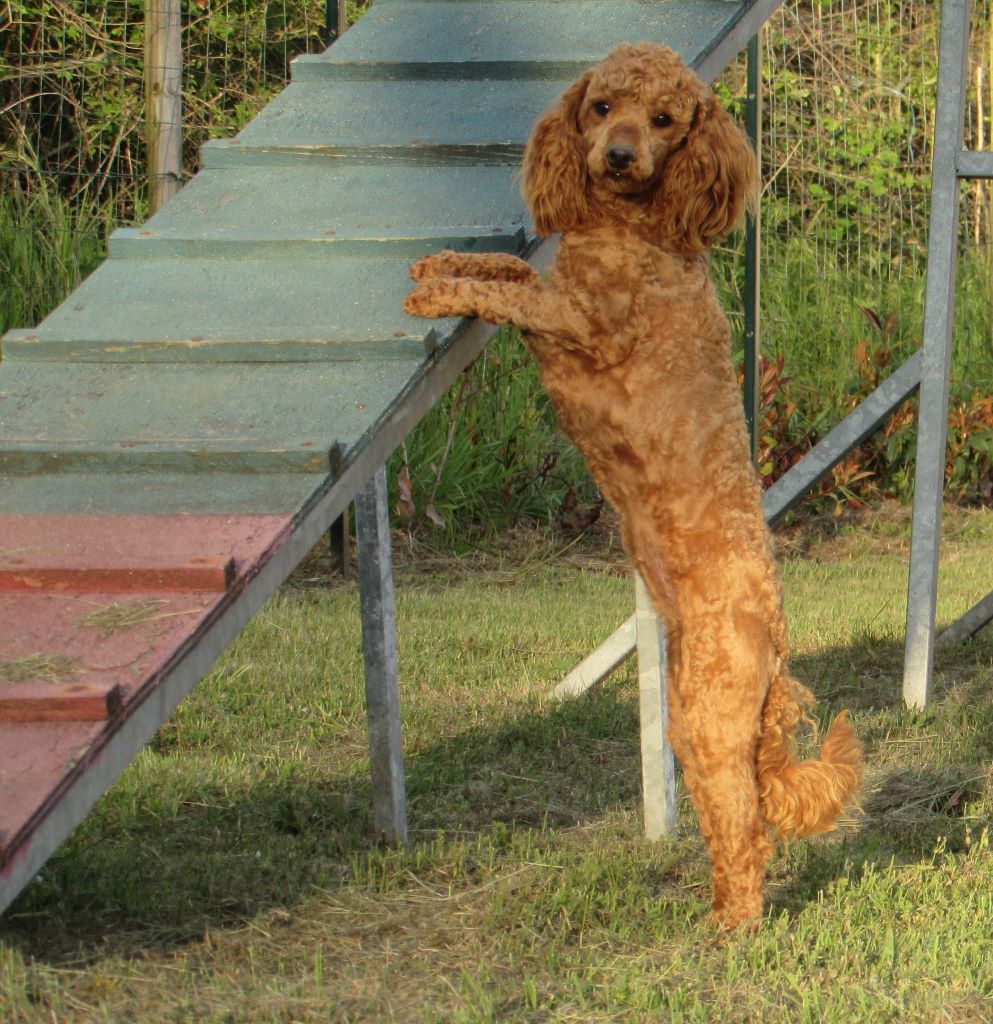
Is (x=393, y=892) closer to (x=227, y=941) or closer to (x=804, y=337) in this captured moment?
(x=227, y=941)

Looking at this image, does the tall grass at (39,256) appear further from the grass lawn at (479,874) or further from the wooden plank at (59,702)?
the wooden plank at (59,702)

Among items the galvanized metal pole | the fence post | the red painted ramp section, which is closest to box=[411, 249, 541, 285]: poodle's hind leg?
the red painted ramp section

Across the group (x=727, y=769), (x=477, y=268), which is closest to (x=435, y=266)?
(x=477, y=268)

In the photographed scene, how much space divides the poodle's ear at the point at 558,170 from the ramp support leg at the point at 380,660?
864 millimetres

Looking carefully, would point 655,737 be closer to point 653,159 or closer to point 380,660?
point 380,660

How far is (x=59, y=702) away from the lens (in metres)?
2.81

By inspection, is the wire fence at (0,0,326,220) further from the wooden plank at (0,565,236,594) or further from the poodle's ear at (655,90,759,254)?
the wooden plank at (0,565,236,594)

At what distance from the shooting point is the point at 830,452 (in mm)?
5637

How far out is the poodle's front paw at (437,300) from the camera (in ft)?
12.0

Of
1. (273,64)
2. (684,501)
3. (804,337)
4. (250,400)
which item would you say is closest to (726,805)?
(684,501)

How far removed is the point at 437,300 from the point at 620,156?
0.55 metres

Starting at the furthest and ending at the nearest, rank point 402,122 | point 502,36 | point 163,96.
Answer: point 163,96, point 502,36, point 402,122

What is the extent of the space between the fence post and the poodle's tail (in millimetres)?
4778

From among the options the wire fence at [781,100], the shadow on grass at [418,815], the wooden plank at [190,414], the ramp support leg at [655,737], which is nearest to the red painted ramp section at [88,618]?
the wooden plank at [190,414]
